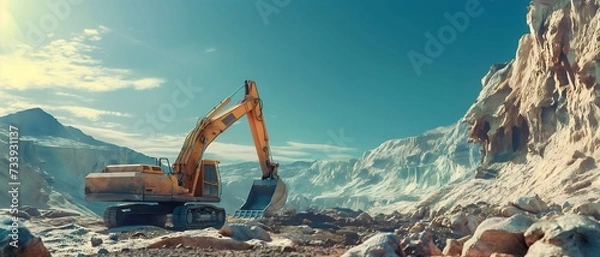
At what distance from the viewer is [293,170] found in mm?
198250

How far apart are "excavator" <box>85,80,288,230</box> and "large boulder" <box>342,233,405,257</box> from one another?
1087 cm

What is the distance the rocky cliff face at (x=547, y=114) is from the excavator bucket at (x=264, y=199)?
14.9 meters

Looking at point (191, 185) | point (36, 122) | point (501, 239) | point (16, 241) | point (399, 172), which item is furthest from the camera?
point (399, 172)

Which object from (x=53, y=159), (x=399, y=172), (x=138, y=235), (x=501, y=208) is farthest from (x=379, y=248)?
(x=399, y=172)

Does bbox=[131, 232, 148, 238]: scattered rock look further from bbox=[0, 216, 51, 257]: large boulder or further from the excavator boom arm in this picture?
bbox=[0, 216, 51, 257]: large boulder

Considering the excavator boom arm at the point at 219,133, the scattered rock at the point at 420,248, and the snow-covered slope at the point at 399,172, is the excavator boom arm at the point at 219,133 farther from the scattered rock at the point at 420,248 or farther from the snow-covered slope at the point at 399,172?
the snow-covered slope at the point at 399,172

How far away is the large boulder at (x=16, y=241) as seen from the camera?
629 centimetres

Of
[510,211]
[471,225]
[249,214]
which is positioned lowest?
[471,225]

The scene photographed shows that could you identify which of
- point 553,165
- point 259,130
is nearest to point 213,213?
point 259,130

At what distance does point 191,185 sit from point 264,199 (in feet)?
12.3

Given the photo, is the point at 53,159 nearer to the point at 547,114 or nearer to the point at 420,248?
the point at 547,114

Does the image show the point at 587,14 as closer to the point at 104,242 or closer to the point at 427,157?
the point at 104,242

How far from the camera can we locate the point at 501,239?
755 cm

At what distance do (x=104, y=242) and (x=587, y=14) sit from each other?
33.6 metres
